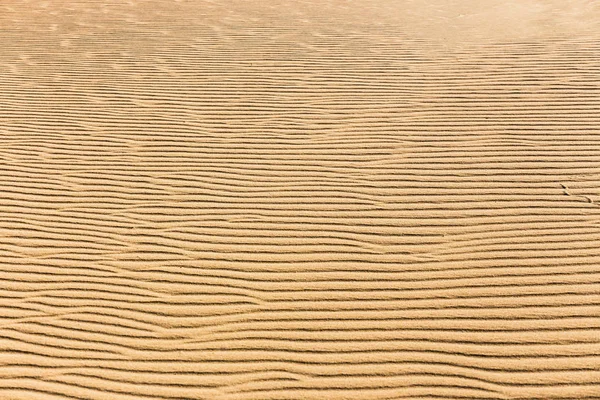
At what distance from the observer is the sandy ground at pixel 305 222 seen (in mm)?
3523

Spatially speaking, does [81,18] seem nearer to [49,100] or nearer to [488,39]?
[49,100]

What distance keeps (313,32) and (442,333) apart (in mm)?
6990

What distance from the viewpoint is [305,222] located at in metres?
4.83

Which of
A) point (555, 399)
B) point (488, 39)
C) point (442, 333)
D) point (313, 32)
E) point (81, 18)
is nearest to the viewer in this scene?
point (555, 399)

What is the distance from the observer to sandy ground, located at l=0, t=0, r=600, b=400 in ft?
11.6

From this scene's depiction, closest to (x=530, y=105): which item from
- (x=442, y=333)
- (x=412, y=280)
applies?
(x=412, y=280)

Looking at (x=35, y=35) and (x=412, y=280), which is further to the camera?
(x=35, y=35)

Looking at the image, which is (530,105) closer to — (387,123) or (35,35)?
(387,123)

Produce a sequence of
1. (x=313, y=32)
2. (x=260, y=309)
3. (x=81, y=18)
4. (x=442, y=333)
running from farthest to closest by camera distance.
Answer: (x=81, y=18), (x=313, y=32), (x=260, y=309), (x=442, y=333)

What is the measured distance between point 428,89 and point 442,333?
160 inches

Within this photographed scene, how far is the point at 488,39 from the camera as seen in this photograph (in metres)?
8.95

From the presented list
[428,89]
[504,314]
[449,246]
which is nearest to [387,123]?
[428,89]

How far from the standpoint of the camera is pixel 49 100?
7414 mm

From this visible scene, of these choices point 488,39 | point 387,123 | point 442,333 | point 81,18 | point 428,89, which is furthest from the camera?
point 81,18
